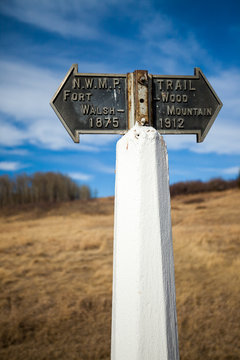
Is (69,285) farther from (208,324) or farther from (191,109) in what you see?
(191,109)

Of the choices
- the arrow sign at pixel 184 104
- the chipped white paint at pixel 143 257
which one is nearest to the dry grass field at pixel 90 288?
the chipped white paint at pixel 143 257

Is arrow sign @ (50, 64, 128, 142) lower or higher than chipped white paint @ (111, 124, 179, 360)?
higher

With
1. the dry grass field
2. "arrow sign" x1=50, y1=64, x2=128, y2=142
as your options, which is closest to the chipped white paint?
"arrow sign" x1=50, y1=64, x2=128, y2=142

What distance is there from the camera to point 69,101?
107 inches

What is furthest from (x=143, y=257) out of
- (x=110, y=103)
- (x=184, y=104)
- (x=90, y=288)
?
(x=90, y=288)

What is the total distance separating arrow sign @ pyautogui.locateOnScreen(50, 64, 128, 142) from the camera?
2.65 m

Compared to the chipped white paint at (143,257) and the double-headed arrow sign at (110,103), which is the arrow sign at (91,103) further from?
the chipped white paint at (143,257)

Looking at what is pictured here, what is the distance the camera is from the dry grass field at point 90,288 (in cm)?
415

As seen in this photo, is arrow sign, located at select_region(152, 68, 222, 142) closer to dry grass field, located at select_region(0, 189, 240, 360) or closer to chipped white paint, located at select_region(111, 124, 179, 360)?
chipped white paint, located at select_region(111, 124, 179, 360)

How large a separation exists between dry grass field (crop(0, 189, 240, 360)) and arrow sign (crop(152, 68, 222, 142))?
2.99m

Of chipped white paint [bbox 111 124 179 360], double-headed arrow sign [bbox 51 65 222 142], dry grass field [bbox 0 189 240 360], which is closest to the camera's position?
chipped white paint [bbox 111 124 179 360]

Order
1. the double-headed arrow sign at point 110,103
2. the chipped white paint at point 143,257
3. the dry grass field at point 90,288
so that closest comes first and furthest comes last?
the chipped white paint at point 143,257
the double-headed arrow sign at point 110,103
the dry grass field at point 90,288

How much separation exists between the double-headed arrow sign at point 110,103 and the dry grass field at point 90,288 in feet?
10.0

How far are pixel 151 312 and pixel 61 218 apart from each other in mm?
10661
